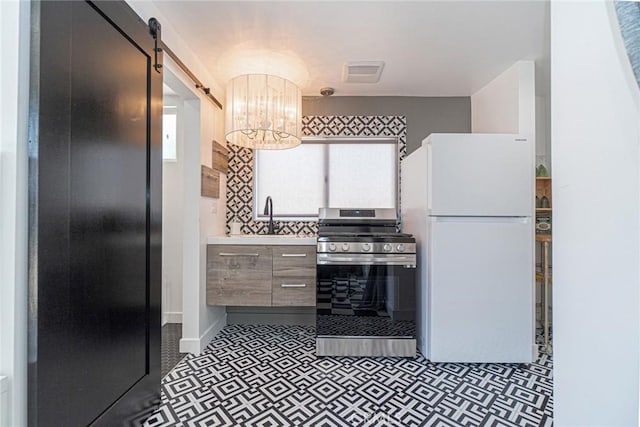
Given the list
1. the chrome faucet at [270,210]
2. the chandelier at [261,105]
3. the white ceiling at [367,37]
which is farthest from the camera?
the chrome faucet at [270,210]

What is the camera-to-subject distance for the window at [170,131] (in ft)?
10.4

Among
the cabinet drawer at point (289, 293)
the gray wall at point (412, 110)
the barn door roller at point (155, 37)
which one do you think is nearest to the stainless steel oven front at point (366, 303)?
the cabinet drawer at point (289, 293)

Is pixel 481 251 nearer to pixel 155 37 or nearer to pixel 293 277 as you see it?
pixel 293 277

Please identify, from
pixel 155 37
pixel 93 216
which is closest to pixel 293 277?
pixel 93 216

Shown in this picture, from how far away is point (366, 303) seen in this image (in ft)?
7.89

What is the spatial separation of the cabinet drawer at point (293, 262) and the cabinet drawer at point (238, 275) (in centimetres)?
8

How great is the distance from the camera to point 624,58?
0.62 m

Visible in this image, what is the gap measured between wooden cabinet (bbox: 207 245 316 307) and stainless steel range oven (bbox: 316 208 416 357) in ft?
0.85

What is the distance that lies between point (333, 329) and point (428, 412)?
2.89 ft

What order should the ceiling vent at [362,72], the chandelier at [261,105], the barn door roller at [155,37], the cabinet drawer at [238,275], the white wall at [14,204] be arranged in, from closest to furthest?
the white wall at [14,204], the barn door roller at [155,37], the chandelier at [261,105], the ceiling vent at [362,72], the cabinet drawer at [238,275]

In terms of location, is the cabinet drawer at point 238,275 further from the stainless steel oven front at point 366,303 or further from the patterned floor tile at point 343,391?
the stainless steel oven front at point 366,303

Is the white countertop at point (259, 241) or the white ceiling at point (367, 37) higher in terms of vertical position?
the white ceiling at point (367, 37)

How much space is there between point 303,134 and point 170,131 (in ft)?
4.41

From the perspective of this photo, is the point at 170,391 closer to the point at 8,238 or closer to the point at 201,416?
the point at 201,416
